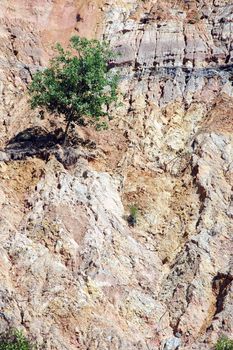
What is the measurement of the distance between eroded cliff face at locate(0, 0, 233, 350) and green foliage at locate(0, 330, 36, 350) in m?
0.57

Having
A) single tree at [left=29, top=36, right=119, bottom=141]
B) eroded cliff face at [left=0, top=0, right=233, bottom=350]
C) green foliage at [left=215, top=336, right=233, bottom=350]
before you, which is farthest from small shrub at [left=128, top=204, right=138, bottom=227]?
green foliage at [left=215, top=336, right=233, bottom=350]

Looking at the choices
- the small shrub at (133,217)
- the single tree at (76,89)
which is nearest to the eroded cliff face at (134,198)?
the small shrub at (133,217)

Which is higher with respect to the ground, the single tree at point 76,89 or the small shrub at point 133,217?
the single tree at point 76,89

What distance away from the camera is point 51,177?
94.4ft

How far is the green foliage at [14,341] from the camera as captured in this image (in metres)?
22.3

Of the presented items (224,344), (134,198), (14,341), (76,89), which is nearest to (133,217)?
(134,198)

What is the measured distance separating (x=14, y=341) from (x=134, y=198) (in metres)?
9.68

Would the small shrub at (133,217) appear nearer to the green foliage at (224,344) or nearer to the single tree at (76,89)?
the single tree at (76,89)

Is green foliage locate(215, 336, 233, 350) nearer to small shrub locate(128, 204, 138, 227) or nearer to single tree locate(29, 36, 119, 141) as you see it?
small shrub locate(128, 204, 138, 227)

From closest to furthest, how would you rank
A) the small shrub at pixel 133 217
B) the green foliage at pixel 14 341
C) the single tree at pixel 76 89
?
the green foliage at pixel 14 341, the small shrub at pixel 133 217, the single tree at pixel 76 89

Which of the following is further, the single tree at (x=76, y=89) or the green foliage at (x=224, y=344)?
the single tree at (x=76, y=89)

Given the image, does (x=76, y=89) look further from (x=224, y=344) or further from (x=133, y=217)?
(x=224, y=344)

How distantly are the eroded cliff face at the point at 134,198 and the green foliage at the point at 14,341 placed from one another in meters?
0.57

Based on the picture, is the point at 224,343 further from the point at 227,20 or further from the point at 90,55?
the point at 227,20
